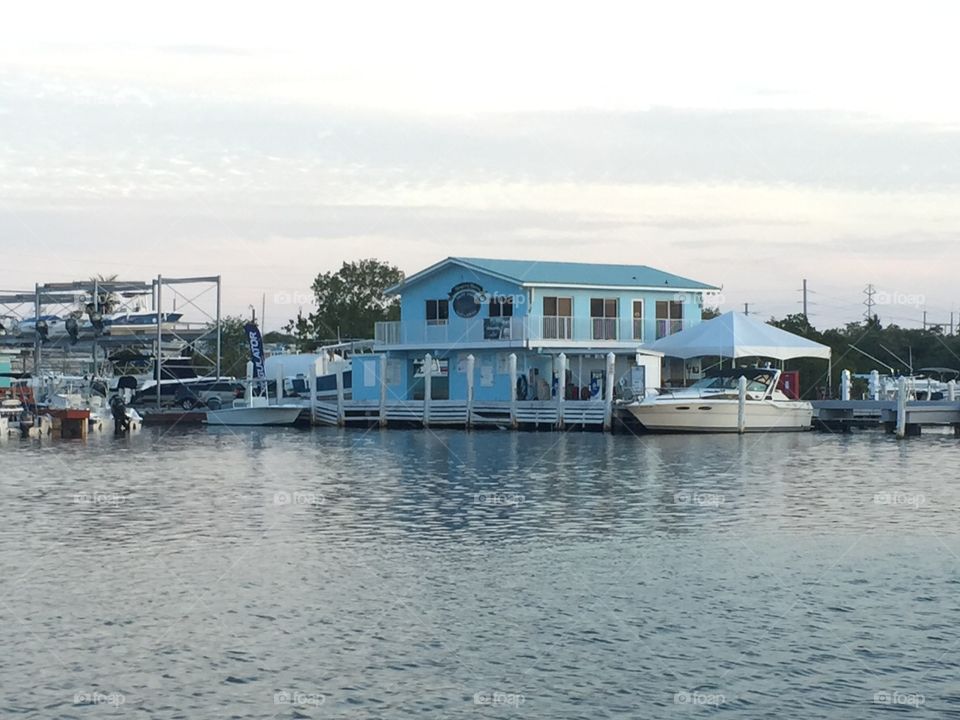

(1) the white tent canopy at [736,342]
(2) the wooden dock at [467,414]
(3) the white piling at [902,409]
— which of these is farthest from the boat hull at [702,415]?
(3) the white piling at [902,409]

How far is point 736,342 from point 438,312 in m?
18.5

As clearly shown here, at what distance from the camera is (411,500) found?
1300 inches

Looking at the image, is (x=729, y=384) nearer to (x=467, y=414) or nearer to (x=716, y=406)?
(x=716, y=406)

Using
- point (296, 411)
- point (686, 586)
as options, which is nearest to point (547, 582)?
point (686, 586)

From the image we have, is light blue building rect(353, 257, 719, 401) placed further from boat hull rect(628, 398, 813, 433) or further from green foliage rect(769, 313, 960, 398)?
green foliage rect(769, 313, 960, 398)

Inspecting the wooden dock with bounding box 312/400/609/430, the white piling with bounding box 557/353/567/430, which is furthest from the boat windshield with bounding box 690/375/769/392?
the white piling with bounding box 557/353/567/430

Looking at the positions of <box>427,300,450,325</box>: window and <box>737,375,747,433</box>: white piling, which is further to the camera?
<box>427,300,450,325</box>: window

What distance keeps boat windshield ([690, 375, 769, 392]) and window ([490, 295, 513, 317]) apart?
46.2 feet

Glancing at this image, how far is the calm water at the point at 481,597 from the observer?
1523 cm

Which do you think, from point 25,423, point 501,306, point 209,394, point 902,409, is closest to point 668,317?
point 501,306

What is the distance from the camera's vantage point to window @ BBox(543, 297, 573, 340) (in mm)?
69312

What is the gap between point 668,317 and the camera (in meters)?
73.0

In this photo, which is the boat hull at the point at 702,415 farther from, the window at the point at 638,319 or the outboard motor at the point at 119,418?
the outboard motor at the point at 119,418

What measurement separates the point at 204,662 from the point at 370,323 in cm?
8833
